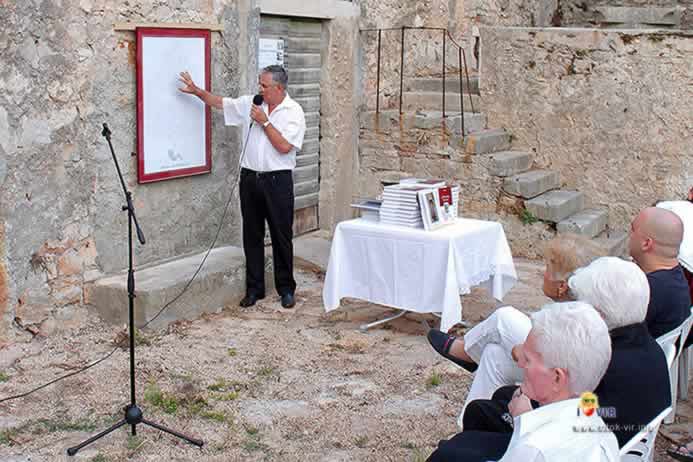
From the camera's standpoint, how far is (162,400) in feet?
16.3

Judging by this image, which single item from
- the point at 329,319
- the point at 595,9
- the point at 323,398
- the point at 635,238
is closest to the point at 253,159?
the point at 329,319

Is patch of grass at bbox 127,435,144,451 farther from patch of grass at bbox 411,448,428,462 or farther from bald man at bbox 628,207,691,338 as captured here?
bald man at bbox 628,207,691,338

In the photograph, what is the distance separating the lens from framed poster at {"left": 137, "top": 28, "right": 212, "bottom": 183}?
634 cm

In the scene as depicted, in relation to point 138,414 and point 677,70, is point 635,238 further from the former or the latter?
point 677,70

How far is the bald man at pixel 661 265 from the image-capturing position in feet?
13.1

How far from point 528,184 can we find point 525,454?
6.37 metres

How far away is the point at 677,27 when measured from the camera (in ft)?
→ 37.3

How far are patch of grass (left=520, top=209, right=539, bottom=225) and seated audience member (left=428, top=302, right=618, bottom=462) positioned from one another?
594 cm

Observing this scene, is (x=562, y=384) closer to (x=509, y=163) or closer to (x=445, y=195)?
(x=445, y=195)

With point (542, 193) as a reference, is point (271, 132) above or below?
above

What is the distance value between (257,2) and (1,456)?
14.2 ft

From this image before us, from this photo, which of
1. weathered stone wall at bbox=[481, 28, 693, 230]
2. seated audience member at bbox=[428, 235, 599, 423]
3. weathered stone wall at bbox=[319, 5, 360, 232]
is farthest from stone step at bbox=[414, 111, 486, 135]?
seated audience member at bbox=[428, 235, 599, 423]

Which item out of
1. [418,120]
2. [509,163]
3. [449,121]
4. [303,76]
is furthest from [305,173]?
[509,163]

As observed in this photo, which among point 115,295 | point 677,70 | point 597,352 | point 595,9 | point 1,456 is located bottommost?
point 1,456
